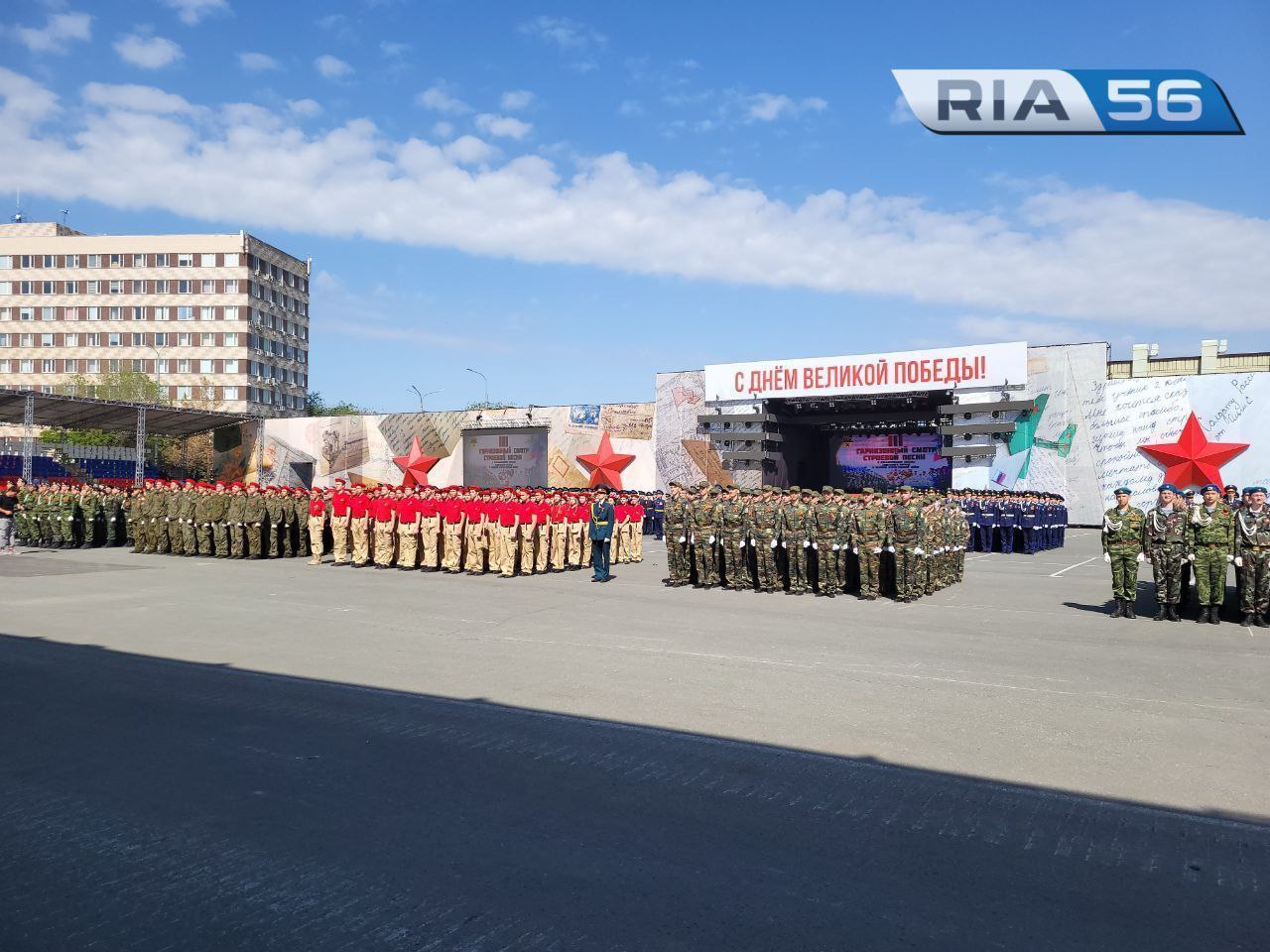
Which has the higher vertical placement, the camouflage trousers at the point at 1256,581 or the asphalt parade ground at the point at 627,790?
the camouflage trousers at the point at 1256,581

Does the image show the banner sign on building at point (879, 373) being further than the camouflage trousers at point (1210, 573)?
Yes

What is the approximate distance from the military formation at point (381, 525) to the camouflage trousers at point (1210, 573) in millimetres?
10257

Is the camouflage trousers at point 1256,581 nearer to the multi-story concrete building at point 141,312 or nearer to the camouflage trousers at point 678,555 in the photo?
the camouflage trousers at point 678,555

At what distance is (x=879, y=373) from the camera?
1300 inches

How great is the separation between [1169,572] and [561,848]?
35.0 ft

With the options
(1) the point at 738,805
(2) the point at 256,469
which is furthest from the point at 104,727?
(2) the point at 256,469

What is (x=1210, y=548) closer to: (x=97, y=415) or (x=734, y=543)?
(x=734, y=543)

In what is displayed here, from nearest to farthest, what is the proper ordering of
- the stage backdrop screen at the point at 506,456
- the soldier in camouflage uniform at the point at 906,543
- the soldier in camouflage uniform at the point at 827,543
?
the soldier in camouflage uniform at the point at 906,543
the soldier in camouflage uniform at the point at 827,543
the stage backdrop screen at the point at 506,456

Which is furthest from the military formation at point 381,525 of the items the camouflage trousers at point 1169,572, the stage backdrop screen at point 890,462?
the stage backdrop screen at point 890,462

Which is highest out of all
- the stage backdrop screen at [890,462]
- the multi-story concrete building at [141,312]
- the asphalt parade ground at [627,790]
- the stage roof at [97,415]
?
the multi-story concrete building at [141,312]

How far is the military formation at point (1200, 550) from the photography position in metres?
11.5

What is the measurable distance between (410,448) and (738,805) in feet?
136

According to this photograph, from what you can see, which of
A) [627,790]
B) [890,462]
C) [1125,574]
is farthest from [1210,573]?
[890,462]

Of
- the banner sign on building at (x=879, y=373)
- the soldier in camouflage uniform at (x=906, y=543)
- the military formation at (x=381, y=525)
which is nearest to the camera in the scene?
the soldier in camouflage uniform at (x=906, y=543)
